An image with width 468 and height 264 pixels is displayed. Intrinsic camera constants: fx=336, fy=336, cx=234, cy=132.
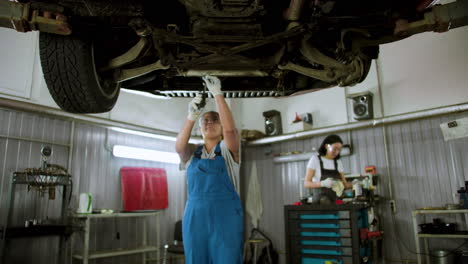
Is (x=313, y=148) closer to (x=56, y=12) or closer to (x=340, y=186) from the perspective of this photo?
(x=340, y=186)

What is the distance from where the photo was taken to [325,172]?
11.7ft

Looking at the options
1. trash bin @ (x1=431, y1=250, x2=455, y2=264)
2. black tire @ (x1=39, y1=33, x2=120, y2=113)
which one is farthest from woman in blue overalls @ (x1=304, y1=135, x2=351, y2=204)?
black tire @ (x1=39, y1=33, x2=120, y2=113)

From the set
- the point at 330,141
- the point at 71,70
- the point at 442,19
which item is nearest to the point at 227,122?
the point at 71,70

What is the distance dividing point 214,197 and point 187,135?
0.38 meters

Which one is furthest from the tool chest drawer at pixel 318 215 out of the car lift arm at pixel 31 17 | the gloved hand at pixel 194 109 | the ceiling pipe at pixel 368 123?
the car lift arm at pixel 31 17

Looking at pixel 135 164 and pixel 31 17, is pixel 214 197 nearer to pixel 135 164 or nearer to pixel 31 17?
pixel 31 17

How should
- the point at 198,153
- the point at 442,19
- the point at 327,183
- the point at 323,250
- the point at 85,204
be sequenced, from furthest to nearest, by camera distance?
the point at 85,204 → the point at 327,183 → the point at 323,250 → the point at 198,153 → the point at 442,19

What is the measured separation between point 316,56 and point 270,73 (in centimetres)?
29

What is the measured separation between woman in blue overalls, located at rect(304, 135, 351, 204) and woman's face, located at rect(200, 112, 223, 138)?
1882mm

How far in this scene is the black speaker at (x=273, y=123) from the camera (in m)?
5.53

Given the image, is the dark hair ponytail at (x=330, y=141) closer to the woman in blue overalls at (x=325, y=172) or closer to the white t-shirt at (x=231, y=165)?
the woman in blue overalls at (x=325, y=172)

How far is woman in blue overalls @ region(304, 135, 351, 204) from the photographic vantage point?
11.4 feet

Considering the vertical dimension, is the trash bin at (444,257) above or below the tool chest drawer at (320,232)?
below

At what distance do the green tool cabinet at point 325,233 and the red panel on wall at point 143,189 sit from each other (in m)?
2.19
